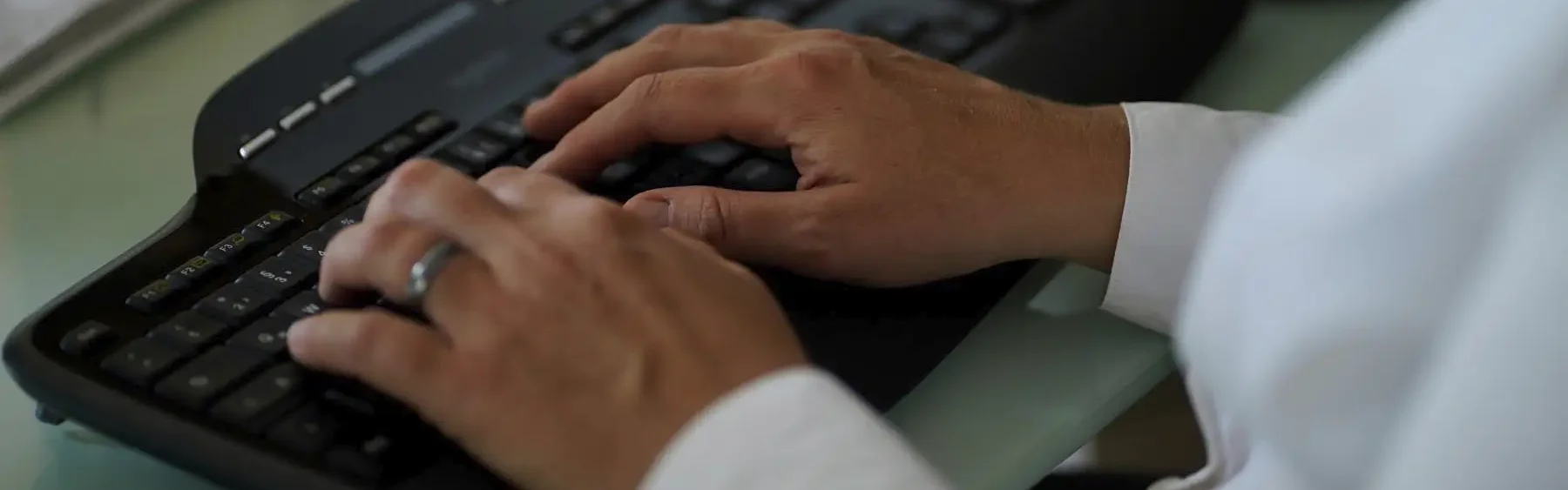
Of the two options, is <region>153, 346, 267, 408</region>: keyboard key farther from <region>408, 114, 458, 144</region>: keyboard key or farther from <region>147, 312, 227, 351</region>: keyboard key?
<region>408, 114, 458, 144</region>: keyboard key

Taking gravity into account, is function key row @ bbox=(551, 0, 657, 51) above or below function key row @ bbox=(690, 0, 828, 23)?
above

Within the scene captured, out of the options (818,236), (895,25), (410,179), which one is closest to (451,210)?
(410,179)

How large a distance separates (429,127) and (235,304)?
12 centimetres

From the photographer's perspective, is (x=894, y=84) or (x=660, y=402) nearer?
(x=660, y=402)

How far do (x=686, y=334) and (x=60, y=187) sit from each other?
30 cm

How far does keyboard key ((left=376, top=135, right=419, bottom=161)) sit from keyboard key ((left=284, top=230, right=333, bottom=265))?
0.05 m

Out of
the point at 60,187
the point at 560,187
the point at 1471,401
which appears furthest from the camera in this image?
the point at 60,187

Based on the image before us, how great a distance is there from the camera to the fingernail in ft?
1.49

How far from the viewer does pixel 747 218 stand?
0.46m

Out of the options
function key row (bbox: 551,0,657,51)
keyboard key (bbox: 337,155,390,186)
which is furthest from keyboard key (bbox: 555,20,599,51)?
keyboard key (bbox: 337,155,390,186)

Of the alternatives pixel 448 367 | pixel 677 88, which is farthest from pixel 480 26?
pixel 448 367

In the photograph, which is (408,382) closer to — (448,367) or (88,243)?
(448,367)

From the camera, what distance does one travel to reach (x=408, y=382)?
0.38 meters

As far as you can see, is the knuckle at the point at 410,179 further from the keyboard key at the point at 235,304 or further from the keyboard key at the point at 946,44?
the keyboard key at the point at 946,44
